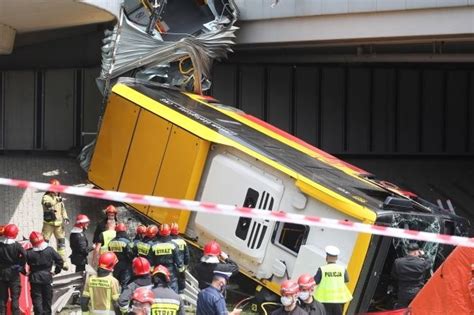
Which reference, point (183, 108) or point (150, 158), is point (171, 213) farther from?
point (183, 108)

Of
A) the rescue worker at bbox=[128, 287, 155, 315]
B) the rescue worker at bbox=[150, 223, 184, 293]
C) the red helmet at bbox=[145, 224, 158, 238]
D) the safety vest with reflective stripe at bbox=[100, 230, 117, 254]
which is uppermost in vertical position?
the rescue worker at bbox=[128, 287, 155, 315]

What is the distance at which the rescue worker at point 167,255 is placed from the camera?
26.7 feet

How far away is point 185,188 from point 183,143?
615mm

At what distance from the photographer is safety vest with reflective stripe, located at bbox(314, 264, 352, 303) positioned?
710 centimetres

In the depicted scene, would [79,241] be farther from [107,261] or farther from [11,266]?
[107,261]

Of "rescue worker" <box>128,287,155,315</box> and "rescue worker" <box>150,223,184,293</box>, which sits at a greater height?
"rescue worker" <box>128,287,155,315</box>

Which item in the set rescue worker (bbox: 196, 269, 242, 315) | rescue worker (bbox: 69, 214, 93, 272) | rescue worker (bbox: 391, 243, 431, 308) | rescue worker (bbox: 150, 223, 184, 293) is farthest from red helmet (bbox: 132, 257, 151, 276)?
rescue worker (bbox: 69, 214, 93, 272)

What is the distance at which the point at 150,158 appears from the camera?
10219 millimetres

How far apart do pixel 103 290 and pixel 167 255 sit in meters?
1.58

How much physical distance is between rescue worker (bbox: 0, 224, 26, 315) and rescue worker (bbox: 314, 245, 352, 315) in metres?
3.27

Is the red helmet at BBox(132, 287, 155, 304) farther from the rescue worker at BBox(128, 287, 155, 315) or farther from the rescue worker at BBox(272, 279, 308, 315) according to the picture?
the rescue worker at BBox(272, 279, 308, 315)

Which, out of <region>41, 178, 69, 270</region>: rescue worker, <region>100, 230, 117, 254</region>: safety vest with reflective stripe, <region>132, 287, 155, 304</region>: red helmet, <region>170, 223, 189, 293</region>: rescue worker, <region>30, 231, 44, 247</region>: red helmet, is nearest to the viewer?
<region>132, 287, 155, 304</region>: red helmet

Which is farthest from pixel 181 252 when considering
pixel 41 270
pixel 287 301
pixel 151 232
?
pixel 287 301

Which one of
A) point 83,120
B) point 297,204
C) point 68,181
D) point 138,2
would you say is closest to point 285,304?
point 297,204
